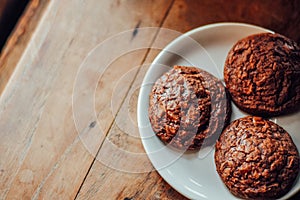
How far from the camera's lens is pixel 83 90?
159 cm

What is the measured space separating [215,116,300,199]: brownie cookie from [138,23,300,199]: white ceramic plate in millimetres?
56

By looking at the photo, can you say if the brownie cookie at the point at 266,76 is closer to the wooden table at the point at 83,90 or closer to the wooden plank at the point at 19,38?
the wooden table at the point at 83,90

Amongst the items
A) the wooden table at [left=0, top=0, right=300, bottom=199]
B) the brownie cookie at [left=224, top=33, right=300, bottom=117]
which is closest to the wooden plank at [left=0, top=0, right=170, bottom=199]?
the wooden table at [left=0, top=0, right=300, bottom=199]

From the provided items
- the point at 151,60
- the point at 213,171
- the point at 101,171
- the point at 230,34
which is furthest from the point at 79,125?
the point at 230,34

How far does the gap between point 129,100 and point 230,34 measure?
0.42m

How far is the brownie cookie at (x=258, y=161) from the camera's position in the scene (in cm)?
133

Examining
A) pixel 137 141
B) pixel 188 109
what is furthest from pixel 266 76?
pixel 137 141

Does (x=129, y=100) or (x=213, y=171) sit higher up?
(x=129, y=100)

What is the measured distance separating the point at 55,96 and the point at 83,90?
0.10 m

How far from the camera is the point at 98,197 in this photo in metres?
1.48

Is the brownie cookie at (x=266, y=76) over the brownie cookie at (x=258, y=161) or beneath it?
over

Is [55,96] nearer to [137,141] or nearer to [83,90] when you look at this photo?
[83,90]

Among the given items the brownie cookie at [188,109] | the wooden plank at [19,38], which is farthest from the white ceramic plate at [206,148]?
the wooden plank at [19,38]

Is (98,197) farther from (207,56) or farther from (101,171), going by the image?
(207,56)
